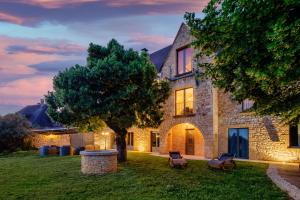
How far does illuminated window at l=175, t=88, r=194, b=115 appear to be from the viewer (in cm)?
2468

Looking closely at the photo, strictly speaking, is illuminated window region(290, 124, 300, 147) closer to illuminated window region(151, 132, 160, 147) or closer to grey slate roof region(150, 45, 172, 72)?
illuminated window region(151, 132, 160, 147)

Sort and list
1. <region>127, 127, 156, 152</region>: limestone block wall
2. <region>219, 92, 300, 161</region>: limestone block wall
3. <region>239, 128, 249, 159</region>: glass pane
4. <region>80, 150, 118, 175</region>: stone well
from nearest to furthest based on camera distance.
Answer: <region>80, 150, 118, 175</region>: stone well < <region>219, 92, 300, 161</region>: limestone block wall < <region>239, 128, 249, 159</region>: glass pane < <region>127, 127, 156, 152</region>: limestone block wall

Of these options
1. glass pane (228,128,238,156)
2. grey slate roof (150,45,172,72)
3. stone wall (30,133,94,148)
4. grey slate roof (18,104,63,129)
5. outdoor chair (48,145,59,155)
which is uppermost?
grey slate roof (150,45,172,72)

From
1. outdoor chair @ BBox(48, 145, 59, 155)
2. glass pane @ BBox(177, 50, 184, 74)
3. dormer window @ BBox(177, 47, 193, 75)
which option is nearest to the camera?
dormer window @ BBox(177, 47, 193, 75)

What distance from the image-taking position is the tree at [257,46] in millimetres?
6734

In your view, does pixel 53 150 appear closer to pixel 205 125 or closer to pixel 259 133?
pixel 205 125

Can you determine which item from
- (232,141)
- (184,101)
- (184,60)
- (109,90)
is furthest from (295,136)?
(109,90)

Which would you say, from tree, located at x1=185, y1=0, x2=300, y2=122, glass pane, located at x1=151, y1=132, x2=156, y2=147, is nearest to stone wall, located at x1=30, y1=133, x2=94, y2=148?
glass pane, located at x1=151, y1=132, x2=156, y2=147

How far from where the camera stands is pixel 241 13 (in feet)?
26.7

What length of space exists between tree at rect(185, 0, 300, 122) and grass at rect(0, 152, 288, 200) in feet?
10.8

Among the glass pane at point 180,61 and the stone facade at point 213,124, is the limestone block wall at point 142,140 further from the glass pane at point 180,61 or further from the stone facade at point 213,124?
the glass pane at point 180,61

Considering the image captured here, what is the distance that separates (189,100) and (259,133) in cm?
653

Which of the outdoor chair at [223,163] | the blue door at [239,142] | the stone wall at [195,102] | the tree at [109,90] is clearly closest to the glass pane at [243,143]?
the blue door at [239,142]

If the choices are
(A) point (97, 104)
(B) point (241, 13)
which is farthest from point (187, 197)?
(A) point (97, 104)
